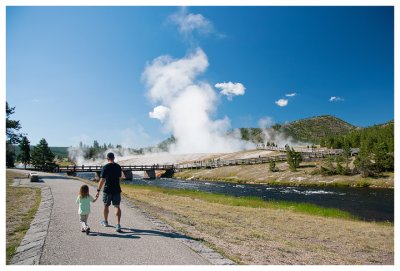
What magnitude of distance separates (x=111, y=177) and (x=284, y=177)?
61390 millimetres

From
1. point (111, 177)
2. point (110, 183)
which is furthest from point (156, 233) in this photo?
point (111, 177)

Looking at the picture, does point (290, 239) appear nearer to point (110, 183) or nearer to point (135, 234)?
point (135, 234)

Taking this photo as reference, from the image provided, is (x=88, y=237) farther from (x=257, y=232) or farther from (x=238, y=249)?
(x=257, y=232)

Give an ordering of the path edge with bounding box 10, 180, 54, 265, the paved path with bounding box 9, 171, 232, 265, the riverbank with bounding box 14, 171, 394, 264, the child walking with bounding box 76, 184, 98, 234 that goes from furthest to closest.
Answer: the child walking with bounding box 76, 184, 98, 234 < the riverbank with bounding box 14, 171, 394, 264 < the paved path with bounding box 9, 171, 232, 265 < the path edge with bounding box 10, 180, 54, 265

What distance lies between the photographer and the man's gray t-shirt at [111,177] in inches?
524

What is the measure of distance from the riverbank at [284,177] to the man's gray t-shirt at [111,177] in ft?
174

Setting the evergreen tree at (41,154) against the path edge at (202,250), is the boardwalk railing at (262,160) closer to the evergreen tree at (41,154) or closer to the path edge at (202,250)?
the evergreen tree at (41,154)

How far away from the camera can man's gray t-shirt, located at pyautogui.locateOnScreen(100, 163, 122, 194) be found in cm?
1330

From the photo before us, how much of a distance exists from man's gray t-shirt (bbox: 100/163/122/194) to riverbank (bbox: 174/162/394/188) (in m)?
52.9

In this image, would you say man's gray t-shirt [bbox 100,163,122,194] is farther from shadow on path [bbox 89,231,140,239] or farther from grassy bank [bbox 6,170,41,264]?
grassy bank [bbox 6,170,41,264]

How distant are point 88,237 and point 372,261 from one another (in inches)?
473

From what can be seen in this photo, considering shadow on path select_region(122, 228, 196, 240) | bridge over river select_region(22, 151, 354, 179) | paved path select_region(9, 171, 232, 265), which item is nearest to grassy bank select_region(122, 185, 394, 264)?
shadow on path select_region(122, 228, 196, 240)

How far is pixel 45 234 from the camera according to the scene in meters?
11.7

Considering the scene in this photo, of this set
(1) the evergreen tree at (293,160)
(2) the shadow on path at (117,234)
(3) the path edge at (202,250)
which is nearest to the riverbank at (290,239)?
(3) the path edge at (202,250)
